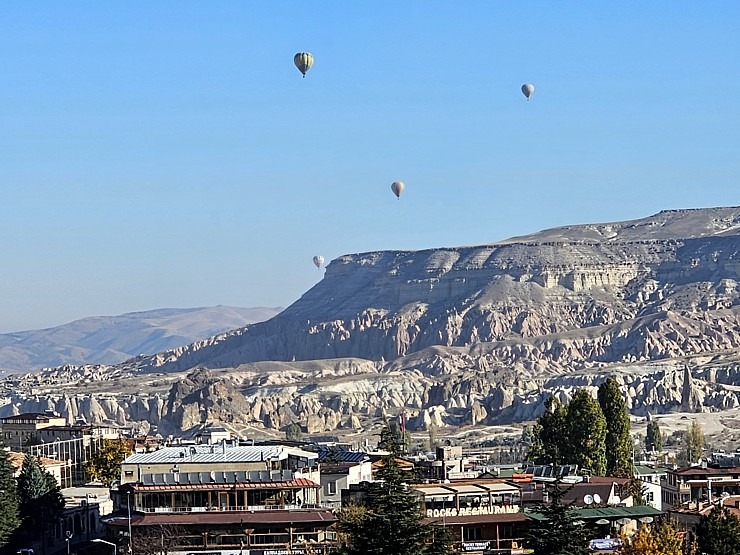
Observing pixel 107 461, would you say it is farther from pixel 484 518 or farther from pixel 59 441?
pixel 484 518

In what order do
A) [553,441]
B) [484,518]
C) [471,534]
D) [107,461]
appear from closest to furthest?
1. [484,518]
2. [471,534]
3. [553,441]
4. [107,461]

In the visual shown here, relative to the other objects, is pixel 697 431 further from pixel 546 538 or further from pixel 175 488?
pixel 546 538

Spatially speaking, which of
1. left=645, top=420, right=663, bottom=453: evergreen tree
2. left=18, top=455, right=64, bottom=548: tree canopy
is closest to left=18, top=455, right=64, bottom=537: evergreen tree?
left=18, top=455, right=64, bottom=548: tree canopy

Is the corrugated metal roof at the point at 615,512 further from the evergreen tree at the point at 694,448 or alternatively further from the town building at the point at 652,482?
the evergreen tree at the point at 694,448

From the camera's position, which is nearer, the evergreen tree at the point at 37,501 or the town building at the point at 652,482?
the evergreen tree at the point at 37,501

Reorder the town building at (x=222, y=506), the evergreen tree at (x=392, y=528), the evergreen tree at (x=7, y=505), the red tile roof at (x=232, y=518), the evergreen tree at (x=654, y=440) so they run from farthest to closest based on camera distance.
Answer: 1. the evergreen tree at (x=654, y=440)
2. the evergreen tree at (x=7, y=505)
3. the red tile roof at (x=232, y=518)
4. the town building at (x=222, y=506)
5. the evergreen tree at (x=392, y=528)

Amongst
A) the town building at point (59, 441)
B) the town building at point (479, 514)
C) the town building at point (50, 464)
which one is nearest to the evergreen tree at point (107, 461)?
the town building at point (59, 441)

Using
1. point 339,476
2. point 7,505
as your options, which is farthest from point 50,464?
point 339,476
